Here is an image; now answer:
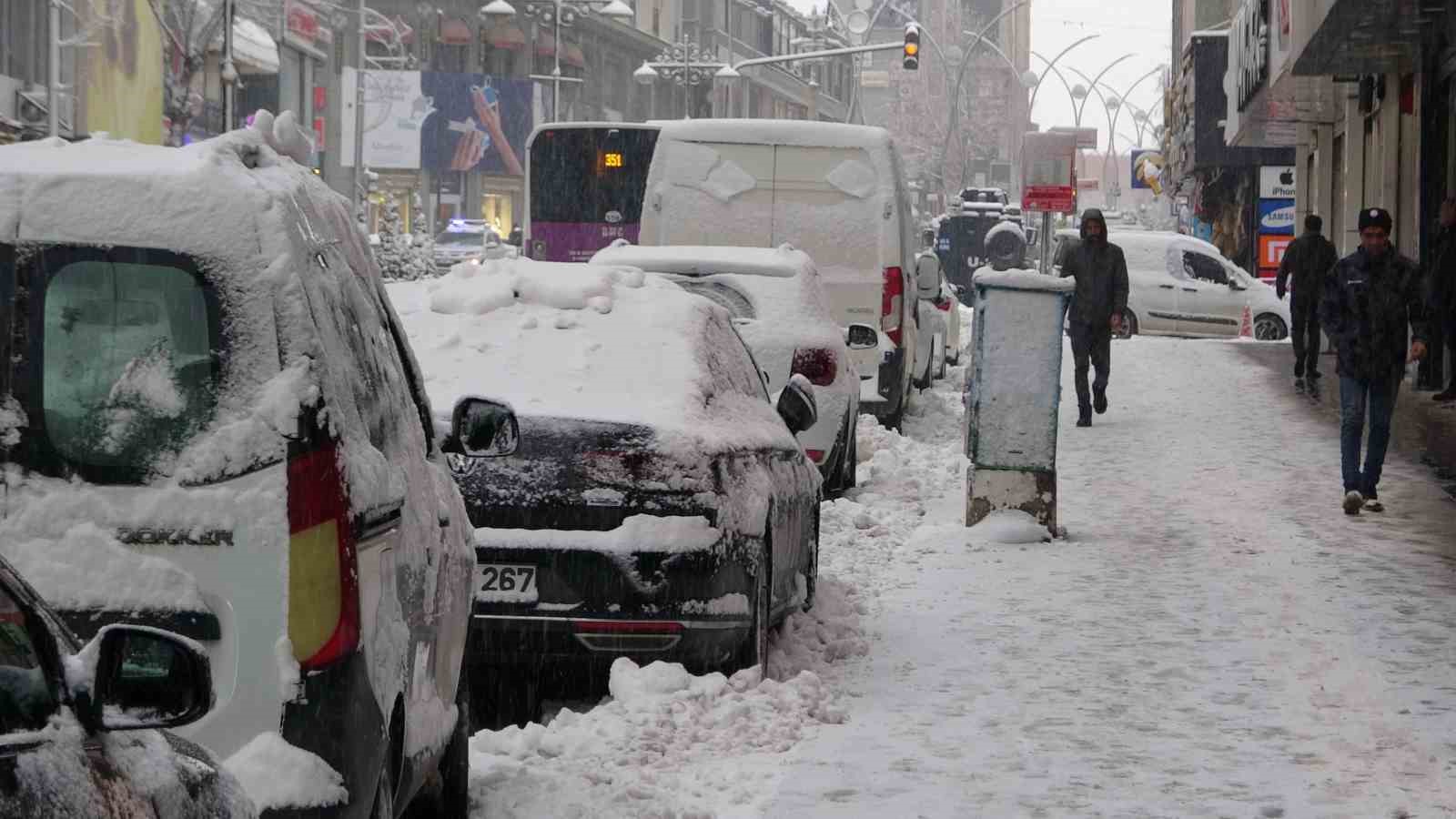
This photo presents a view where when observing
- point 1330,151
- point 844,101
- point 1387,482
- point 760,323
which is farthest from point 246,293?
point 844,101

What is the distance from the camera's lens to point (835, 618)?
9578mm

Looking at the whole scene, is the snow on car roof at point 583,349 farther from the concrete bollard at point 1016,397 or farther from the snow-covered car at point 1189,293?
the snow-covered car at point 1189,293

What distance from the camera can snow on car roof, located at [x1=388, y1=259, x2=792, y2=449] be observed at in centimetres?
745

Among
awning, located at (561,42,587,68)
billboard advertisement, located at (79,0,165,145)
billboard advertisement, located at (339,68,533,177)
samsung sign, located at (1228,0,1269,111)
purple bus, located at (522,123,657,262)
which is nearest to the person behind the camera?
purple bus, located at (522,123,657,262)

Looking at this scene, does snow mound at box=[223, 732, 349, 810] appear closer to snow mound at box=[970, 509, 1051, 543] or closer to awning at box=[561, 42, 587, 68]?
snow mound at box=[970, 509, 1051, 543]

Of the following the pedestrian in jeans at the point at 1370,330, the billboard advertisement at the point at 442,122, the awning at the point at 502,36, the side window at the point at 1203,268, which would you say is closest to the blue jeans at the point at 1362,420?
the pedestrian in jeans at the point at 1370,330

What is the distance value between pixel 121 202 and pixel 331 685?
2.92ft

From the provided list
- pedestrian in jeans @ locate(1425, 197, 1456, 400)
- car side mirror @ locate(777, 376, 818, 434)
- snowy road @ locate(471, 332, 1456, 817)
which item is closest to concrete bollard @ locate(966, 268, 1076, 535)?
snowy road @ locate(471, 332, 1456, 817)

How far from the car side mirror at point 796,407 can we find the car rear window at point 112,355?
5.45 metres

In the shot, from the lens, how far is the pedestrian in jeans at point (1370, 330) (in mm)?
13094

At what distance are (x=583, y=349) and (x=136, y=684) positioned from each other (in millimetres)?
5013

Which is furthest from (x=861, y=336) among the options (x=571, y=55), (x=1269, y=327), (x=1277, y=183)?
(x=571, y=55)

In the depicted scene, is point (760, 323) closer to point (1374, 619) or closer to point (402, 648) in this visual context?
point (1374, 619)

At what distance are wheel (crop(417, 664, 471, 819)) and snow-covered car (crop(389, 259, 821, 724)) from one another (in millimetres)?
1295
